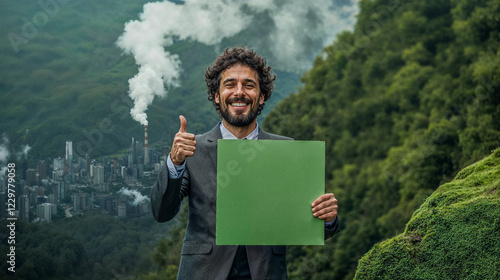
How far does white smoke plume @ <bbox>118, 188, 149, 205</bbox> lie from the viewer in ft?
48.1

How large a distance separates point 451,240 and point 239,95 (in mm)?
2132

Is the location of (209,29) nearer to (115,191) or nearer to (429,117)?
(429,117)

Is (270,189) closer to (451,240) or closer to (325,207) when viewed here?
(325,207)

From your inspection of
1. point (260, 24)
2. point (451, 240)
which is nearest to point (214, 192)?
point (451, 240)

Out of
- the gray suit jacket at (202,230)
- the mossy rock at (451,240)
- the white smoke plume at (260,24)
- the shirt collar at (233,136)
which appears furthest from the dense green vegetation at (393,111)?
the gray suit jacket at (202,230)

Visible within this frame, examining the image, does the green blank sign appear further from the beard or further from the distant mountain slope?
the distant mountain slope

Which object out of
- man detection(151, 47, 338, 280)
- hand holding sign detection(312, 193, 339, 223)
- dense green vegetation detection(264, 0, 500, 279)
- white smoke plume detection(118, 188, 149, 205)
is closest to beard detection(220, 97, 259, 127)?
man detection(151, 47, 338, 280)

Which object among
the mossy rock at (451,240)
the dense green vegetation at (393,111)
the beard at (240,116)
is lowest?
the mossy rock at (451,240)

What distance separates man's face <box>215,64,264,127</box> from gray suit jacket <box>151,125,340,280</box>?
13.0 inches

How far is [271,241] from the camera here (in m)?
3.61

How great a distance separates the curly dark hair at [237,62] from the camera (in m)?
4.05

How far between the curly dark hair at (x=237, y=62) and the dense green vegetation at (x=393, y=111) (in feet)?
33.0

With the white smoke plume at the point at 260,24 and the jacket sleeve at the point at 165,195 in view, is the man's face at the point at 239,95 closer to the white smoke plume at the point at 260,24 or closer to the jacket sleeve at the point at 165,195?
the jacket sleeve at the point at 165,195

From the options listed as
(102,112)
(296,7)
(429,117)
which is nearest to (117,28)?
(102,112)
